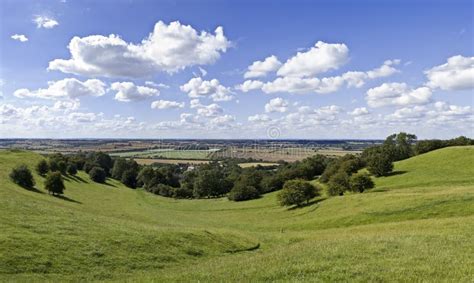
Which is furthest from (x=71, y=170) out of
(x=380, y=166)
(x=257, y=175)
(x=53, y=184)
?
(x=380, y=166)

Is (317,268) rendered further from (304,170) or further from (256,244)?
(304,170)

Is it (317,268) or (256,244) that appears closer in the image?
(317,268)

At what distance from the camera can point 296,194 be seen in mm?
74688

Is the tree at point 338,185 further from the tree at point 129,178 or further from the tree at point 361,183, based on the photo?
the tree at point 129,178

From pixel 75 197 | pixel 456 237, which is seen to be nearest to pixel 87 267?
pixel 456 237

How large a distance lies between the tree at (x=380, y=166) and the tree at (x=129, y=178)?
3692 inches

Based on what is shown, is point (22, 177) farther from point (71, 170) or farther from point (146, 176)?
point (146, 176)

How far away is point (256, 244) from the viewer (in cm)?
3344

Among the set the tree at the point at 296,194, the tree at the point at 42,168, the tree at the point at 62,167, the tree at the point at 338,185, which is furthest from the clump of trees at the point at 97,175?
the tree at the point at 338,185

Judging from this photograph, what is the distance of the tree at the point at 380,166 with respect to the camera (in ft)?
291

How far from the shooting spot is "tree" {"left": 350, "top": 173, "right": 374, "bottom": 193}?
7594 centimetres

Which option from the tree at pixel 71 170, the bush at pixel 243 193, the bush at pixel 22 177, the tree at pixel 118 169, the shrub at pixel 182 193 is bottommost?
the shrub at pixel 182 193

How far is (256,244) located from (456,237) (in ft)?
53.4

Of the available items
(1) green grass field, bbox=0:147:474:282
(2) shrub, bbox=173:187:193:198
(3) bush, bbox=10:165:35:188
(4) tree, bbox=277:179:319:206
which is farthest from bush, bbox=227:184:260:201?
(1) green grass field, bbox=0:147:474:282
